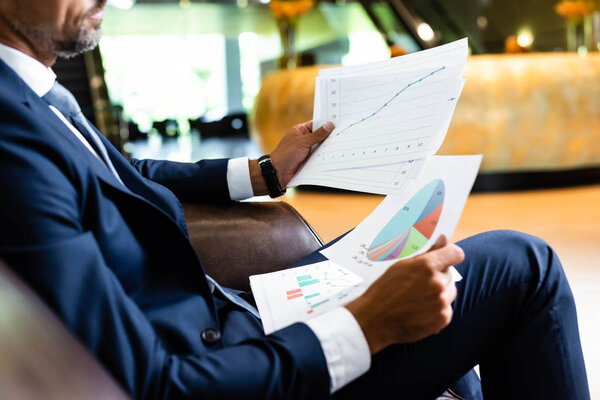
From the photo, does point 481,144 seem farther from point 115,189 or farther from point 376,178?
point 115,189

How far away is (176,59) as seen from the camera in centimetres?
879

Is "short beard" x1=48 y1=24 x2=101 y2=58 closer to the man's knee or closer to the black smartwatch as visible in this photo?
the black smartwatch

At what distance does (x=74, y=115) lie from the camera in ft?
2.91

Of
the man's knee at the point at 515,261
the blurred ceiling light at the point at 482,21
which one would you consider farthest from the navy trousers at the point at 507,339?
the blurred ceiling light at the point at 482,21

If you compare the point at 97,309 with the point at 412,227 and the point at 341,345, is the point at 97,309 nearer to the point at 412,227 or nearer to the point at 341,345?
the point at 341,345

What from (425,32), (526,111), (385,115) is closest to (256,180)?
(385,115)

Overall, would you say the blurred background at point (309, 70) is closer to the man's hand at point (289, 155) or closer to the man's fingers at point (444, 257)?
the man's hand at point (289, 155)

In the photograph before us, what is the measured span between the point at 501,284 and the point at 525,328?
66 millimetres

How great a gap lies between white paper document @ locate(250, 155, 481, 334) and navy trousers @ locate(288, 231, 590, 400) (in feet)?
0.19

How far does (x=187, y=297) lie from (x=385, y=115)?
40cm

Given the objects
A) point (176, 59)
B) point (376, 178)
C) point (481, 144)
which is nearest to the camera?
point (376, 178)

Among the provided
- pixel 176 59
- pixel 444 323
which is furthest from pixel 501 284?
pixel 176 59

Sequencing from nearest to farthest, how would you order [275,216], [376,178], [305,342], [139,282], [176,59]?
[305,342] → [139,282] → [376,178] → [275,216] → [176,59]

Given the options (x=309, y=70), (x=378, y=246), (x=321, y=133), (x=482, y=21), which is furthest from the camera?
(x=482, y=21)
